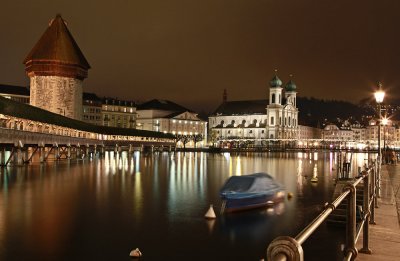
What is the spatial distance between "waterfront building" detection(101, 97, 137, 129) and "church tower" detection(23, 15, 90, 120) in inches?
1970

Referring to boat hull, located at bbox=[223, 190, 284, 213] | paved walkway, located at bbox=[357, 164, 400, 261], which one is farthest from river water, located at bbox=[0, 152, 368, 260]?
paved walkway, located at bbox=[357, 164, 400, 261]

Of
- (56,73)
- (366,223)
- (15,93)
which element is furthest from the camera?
(15,93)

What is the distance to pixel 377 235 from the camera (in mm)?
9484

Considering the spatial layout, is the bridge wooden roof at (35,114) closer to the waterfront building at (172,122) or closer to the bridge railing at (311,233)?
the bridge railing at (311,233)

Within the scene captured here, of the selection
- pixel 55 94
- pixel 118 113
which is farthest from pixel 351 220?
pixel 118 113

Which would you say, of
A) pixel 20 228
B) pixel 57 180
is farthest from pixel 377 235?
pixel 57 180

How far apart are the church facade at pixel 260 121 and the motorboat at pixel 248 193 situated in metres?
149

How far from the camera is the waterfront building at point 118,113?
5763 inches

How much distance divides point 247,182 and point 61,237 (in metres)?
10.3

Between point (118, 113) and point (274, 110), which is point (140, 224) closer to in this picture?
point (118, 113)

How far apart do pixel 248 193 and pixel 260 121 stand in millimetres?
163584

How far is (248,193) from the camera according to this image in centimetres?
2444

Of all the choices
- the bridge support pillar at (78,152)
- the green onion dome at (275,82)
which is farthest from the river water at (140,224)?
the green onion dome at (275,82)

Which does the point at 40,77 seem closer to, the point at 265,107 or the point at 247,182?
the point at 247,182
